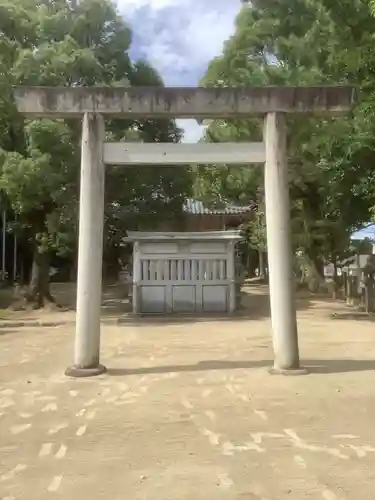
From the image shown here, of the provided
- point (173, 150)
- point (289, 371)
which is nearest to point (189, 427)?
point (289, 371)

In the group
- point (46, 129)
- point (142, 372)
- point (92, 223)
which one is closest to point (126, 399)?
point (142, 372)

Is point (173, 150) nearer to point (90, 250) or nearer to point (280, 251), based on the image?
point (90, 250)

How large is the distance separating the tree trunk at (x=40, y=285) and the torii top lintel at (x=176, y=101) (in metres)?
14.0

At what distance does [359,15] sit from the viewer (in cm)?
1454

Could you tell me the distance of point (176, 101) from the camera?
9.46 m

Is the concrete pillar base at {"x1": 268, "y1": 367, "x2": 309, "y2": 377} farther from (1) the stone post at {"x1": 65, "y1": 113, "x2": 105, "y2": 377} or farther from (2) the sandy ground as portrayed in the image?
(1) the stone post at {"x1": 65, "y1": 113, "x2": 105, "y2": 377}

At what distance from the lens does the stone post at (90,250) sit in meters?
9.42

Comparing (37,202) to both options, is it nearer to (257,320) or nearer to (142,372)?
(257,320)

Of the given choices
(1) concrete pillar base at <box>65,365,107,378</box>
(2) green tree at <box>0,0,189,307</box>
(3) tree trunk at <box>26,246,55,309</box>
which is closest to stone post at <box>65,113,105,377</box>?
(1) concrete pillar base at <box>65,365,107,378</box>

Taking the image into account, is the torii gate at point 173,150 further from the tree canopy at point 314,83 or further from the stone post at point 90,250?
the tree canopy at point 314,83

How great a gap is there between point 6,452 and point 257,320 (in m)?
14.1

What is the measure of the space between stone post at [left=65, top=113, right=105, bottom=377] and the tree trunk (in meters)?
13.9

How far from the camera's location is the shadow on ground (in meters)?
9.81

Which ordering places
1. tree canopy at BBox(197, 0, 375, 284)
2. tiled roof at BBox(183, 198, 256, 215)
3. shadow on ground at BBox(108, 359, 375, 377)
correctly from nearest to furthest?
shadow on ground at BBox(108, 359, 375, 377) → tree canopy at BBox(197, 0, 375, 284) → tiled roof at BBox(183, 198, 256, 215)
